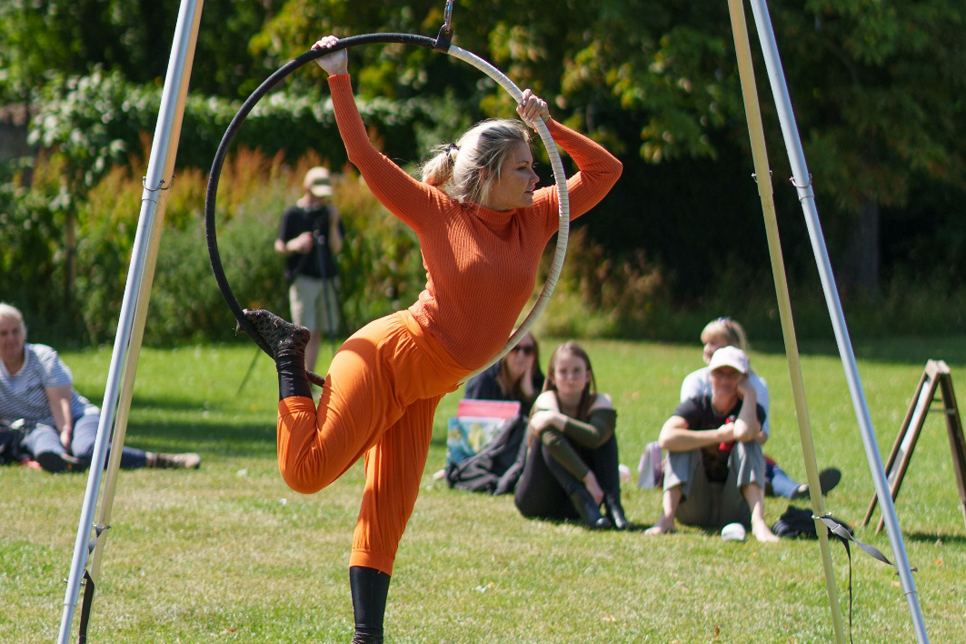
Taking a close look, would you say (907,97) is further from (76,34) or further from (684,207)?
(76,34)

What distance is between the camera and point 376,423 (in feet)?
11.4

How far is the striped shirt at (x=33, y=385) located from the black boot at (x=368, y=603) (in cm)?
410

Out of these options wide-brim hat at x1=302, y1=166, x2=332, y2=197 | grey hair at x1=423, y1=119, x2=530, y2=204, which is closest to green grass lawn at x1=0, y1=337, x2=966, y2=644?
grey hair at x1=423, y1=119, x2=530, y2=204

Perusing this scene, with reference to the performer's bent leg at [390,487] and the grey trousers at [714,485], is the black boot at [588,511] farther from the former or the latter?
the performer's bent leg at [390,487]

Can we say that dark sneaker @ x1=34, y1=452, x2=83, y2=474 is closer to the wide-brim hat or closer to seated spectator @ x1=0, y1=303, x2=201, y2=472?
seated spectator @ x1=0, y1=303, x2=201, y2=472

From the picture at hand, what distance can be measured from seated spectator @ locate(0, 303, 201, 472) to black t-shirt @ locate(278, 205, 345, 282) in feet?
10.9

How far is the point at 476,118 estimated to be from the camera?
17.5 meters

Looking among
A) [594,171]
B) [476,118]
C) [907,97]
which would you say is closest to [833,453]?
[594,171]

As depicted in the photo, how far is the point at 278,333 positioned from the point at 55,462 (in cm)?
383

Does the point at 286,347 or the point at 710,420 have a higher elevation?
the point at 286,347

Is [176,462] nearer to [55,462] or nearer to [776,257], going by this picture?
[55,462]

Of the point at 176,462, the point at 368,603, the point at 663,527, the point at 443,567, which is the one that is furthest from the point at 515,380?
the point at 368,603

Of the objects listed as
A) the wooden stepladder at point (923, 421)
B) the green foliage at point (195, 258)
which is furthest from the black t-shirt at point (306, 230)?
the wooden stepladder at point (923, 421)

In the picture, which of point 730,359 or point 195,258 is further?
point 195,258
